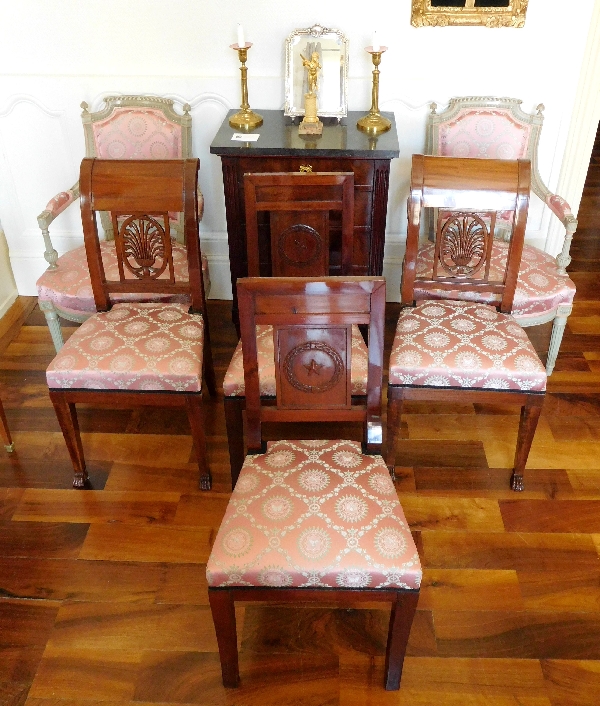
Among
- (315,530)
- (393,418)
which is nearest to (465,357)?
(393,418)

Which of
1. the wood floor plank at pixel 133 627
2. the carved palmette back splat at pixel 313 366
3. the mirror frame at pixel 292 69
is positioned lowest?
the wood floor plank at pixel 133 627

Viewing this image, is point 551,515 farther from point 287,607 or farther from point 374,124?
point 374,124

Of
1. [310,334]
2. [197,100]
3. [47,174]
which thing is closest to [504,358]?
[310,334]

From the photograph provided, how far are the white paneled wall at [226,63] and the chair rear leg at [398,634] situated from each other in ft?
6.66

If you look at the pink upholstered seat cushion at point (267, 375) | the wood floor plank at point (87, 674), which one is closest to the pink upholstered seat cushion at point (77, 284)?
the pink upholstered seat cushion at point (267, 375)

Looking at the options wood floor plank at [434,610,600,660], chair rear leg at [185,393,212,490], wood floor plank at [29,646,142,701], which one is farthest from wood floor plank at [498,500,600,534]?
wood floor plank at [29,646,142,701]

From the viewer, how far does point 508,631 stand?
1754 millimetres

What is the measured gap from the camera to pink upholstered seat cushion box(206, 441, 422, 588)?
1.42 metres

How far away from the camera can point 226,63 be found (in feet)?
9.00

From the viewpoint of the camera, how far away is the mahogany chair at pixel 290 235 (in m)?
1.93

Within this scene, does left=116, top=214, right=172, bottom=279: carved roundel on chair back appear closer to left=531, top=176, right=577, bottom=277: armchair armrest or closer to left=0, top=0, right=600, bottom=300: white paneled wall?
left=0, top=0, right=600, bottom=300: white paneled wall

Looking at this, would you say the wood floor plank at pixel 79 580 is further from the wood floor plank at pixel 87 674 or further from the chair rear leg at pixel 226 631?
the chair rear leg at pixel 226 631

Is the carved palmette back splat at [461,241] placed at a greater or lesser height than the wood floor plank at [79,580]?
greater

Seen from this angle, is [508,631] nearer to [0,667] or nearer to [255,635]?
[255,635]
